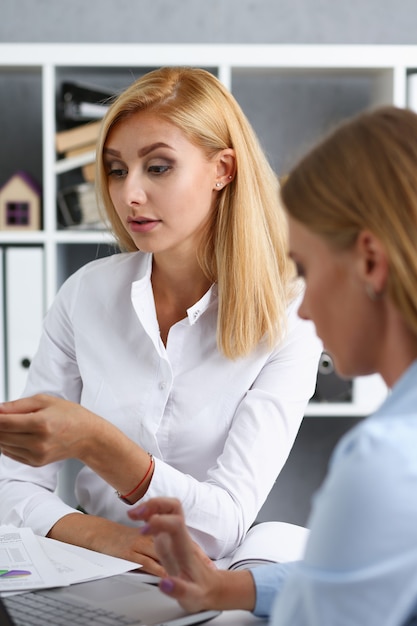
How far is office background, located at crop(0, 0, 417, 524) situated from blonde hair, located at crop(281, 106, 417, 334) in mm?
2044

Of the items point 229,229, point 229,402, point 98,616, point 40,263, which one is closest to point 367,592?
point 98,616

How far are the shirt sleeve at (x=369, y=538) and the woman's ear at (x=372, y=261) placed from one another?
0.14 metres

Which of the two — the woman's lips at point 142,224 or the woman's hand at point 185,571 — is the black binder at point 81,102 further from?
the woman's hand at point 185,571

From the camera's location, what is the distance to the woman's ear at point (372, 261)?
2.43ft

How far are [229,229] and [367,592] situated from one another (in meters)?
1.00

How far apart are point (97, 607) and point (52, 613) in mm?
52

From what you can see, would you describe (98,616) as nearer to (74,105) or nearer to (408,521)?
(408,521)

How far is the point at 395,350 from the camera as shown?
2.56ft

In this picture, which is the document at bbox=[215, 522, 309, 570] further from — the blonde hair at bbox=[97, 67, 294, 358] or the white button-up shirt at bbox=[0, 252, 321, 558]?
the blonde hair at bbox=[97, 67, 294, 358]

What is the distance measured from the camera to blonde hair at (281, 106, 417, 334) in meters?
0.73

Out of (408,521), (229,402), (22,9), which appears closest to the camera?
(408,521)

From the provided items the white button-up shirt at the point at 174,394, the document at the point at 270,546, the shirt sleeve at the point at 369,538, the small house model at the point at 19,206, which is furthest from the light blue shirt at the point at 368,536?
the small house model at the point at 19,206

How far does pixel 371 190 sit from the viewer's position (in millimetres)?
754

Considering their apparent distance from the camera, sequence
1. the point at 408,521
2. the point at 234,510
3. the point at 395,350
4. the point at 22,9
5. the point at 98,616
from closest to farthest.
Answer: the point at 408,521, the point at 395,350, the point at 98,616, the point at 234,510, the point at 22,9
